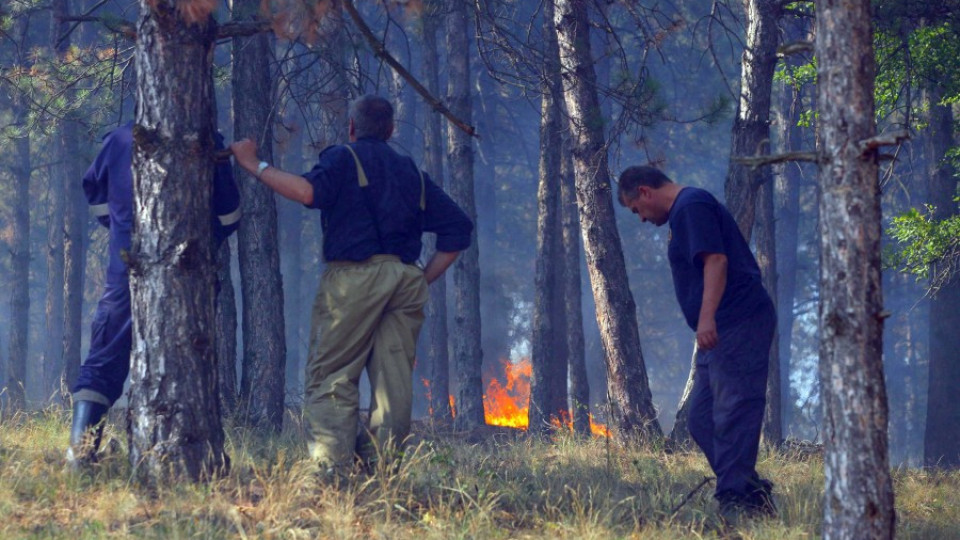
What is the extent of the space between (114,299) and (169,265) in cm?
64

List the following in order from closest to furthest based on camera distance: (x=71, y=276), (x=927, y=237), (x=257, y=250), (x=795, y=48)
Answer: (x=795, y=48)
(x=257, y=250)
(x=927, y=237)
(x=71, y=276)

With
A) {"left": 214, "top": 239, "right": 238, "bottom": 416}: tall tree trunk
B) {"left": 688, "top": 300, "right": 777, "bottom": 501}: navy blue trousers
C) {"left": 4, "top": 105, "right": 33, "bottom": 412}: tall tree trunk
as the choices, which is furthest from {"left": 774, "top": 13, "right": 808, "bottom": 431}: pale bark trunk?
{"left": 688, "top": 300, "right": 777, "bottom": 501}: navy blue trousers

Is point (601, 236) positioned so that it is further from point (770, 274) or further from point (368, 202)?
point (770, 274)

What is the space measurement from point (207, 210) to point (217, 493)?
Result: 1.52 metres

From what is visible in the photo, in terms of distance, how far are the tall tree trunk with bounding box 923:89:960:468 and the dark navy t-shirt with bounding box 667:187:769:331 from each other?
9.77 metres

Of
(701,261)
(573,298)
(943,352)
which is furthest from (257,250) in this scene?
(943,352)

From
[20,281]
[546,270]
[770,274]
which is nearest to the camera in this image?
[546,270]

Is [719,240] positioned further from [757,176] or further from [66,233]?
[66,233]

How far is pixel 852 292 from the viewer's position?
4129 mm

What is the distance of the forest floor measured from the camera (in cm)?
471

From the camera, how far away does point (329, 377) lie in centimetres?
569

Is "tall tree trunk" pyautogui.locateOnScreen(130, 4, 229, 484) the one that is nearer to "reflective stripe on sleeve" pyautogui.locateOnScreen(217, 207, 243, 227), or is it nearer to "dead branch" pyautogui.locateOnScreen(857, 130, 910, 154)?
"reflective stripe on sleeve" pyautogui.locateOnScreen(217, 207, 243, 227)

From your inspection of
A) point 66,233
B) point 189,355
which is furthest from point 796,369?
point 189,355

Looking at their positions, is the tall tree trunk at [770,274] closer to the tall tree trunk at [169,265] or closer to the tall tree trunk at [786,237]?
the tall tree trunk at [786,237]
